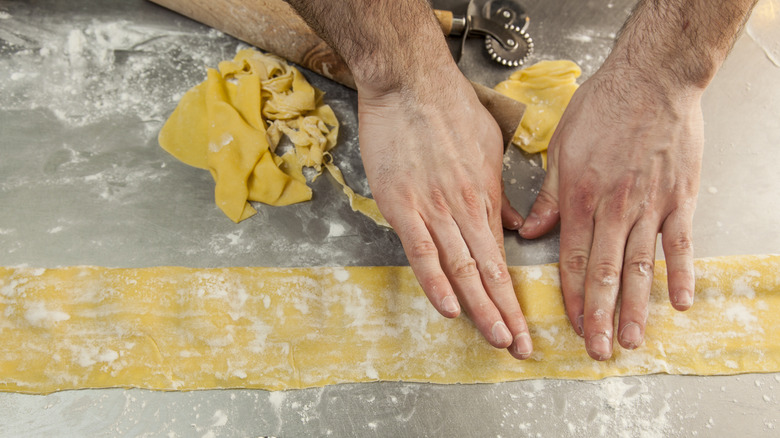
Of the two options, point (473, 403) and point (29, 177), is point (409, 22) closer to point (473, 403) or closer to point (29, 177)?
point (473, 403)

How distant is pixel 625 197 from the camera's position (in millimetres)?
1345

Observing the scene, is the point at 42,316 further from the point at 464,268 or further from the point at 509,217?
the point at 509,217

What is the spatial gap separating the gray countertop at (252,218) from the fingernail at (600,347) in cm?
16

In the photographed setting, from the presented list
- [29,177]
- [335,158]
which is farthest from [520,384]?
[29,177]

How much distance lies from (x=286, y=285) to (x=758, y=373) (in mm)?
1425

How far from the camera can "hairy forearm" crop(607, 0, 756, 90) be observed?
51.8 inches

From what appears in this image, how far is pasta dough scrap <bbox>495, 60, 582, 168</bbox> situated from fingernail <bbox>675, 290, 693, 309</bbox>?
0.61m

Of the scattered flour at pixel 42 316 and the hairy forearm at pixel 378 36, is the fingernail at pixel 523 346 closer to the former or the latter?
the hairy forearm at pixel 378 36

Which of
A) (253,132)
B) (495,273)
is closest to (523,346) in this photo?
(495,273)

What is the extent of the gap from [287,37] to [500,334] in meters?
1.21

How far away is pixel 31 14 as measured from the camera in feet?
6.02

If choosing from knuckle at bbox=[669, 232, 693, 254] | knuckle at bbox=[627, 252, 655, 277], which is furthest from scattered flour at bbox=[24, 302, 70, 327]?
knuckle at bbox=[669, 232, 693, 254]

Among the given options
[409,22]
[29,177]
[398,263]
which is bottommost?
[398,263]

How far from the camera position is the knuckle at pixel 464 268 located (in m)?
1.25
